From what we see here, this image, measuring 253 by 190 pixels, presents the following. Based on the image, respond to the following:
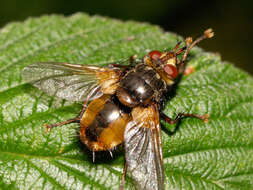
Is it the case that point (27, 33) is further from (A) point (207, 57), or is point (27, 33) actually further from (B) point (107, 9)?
(B) point (107, 9)

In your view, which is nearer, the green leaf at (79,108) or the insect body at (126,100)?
the insect body at (126,100)

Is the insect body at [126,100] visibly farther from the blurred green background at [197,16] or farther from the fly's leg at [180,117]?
the blurred green background at [197,16]

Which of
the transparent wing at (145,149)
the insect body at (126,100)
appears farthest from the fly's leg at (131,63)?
the transparent wing at (145,149)

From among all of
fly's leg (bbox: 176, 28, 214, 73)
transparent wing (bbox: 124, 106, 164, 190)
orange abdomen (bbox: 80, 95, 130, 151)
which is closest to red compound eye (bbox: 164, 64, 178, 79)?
fly's leg (bbox: 176, 28, 214, 73)

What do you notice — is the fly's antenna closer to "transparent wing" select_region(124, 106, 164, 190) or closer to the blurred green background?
"transparent wing" select_region(124, 106, 164, 190)


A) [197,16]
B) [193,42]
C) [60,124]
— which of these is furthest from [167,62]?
[197,16]

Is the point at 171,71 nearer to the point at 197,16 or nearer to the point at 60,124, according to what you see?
the point at 60,124
